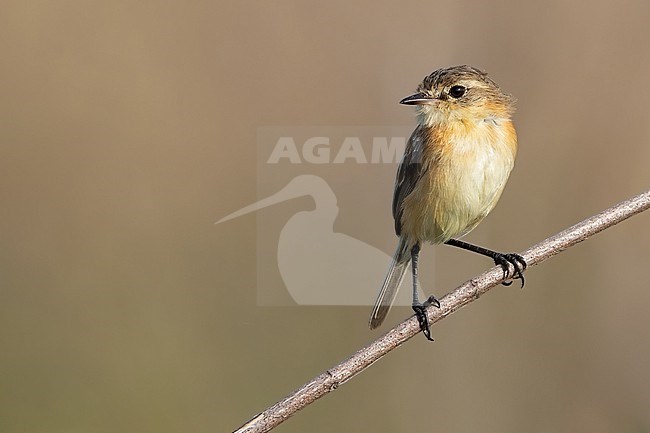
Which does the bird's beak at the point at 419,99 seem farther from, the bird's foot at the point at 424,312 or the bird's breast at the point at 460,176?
the bird's foot at the point at 424,312

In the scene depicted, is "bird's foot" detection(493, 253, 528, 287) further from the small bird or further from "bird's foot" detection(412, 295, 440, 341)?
"bird's foot" detection(412, 295, 440, 341)

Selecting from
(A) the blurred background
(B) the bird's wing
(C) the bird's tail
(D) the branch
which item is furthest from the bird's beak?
(A) the blurred background

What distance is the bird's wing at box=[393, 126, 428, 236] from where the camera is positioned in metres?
3.55

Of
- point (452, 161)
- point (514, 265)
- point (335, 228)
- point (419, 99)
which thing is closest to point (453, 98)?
point (419, 99)

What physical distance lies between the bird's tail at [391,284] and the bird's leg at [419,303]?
4cm

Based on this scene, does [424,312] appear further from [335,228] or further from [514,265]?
[335,228]

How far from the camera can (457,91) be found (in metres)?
3.57

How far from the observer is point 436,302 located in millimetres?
3031

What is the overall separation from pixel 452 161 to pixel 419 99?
0.32 meters

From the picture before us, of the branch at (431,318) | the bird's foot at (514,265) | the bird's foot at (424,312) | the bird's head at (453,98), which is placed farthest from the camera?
the bird's head at (453,98)

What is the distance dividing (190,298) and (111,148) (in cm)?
123

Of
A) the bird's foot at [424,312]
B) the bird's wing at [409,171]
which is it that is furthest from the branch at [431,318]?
the bird's wing at [409,171]

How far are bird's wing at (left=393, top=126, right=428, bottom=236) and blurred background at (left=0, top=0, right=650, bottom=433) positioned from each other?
127cm

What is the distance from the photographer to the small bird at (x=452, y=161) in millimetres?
3416
